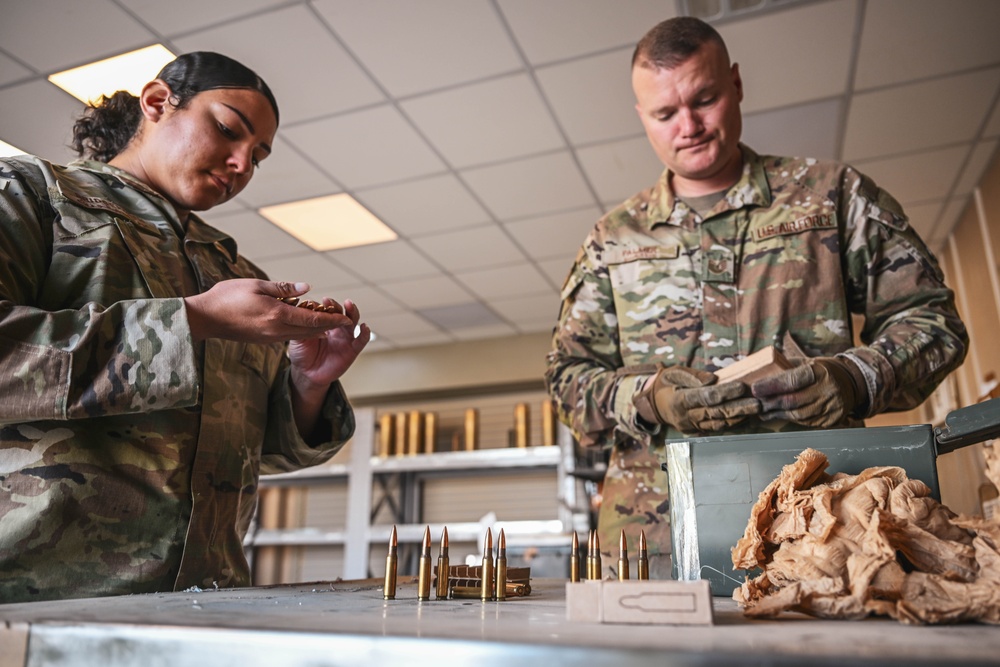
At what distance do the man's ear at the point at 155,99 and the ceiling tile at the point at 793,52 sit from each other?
2.50 m

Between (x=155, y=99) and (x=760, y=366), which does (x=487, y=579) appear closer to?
(x=760, y=366)

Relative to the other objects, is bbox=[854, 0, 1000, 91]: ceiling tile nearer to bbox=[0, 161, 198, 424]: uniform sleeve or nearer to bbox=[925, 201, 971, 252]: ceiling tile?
bbox=[925, 201, 971, 252]: ceiling tile

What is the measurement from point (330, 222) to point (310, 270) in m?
1.02

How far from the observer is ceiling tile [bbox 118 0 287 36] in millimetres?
3035

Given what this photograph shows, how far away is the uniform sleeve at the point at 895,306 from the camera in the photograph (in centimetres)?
135

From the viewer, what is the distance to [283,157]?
4250mm

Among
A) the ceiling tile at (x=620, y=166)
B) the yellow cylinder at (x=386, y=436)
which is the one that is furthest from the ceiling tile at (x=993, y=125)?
the yellow cylinder at (x=386, y=436)

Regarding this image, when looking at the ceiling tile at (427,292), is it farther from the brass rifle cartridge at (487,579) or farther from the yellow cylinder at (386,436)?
the brass rifle cartridge at (487,579)

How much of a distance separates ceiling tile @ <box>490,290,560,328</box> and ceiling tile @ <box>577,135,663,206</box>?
2.03 metres

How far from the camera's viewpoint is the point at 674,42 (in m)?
1.66

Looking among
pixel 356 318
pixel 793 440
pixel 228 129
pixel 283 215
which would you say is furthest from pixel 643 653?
pixel 283 215

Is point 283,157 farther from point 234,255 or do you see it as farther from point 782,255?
point 782,255

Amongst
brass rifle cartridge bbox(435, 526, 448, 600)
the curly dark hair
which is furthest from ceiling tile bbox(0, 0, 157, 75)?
brass rifle cartridge bbox(435, 526, 448, 600)

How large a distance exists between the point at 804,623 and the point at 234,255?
4.79 feet
